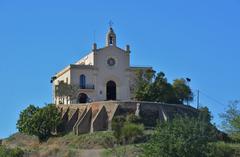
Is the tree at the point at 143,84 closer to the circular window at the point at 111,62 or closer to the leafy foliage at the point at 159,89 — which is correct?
the leafy foliage at the point at 159,89

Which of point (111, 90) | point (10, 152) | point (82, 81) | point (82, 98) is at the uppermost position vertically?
point (82, 81)

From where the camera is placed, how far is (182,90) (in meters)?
123

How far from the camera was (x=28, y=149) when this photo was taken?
374ft

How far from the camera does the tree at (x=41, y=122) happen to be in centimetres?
11762

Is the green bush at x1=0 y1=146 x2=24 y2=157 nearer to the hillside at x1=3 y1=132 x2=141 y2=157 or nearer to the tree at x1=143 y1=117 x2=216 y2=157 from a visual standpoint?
the hillside at x1=3 y1=132 x2=141 y2=157

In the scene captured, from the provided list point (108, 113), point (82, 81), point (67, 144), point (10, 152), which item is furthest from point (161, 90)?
point (10, 152)

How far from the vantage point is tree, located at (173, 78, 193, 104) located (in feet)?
402

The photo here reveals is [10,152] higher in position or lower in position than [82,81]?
lower

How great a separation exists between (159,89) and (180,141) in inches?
1511

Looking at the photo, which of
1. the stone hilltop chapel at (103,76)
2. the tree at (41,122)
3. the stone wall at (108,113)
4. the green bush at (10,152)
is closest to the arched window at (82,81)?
the stone hilltop chapel at (103,76)

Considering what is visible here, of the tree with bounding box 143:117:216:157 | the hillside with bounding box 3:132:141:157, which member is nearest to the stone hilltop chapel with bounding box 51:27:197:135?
the hillside with bounding box 3:132:141:157

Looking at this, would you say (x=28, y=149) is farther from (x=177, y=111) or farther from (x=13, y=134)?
(x=177, y=111)

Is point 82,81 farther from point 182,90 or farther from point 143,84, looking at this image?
point 182,90

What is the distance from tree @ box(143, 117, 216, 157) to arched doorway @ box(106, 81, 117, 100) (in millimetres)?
38455
